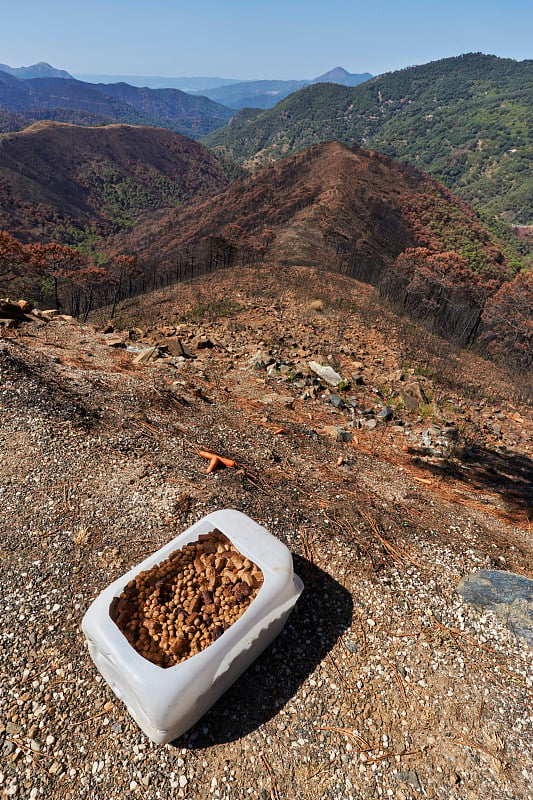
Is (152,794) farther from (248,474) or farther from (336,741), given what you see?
(248,474)

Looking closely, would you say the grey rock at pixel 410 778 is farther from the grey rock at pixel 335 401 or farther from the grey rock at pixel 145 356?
the grey rock at pixel 145 356

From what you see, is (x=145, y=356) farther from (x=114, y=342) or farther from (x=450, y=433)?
(x=450, y=433)

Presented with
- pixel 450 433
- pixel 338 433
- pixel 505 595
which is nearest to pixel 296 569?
pixel 505 595

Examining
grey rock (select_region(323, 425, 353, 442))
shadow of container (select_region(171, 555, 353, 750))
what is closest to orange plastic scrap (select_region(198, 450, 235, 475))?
shadow of container (select_region(171, 555, 353, 750))

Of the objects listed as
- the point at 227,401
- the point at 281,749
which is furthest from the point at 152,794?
the point at 227,401

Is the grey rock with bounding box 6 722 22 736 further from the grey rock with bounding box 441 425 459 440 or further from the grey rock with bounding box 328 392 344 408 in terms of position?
the grey rock with bounding box 441 425 459 440

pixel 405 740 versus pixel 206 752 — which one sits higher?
pixel 405 740

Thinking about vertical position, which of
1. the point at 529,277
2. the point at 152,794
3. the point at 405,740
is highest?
the point at 529,277
